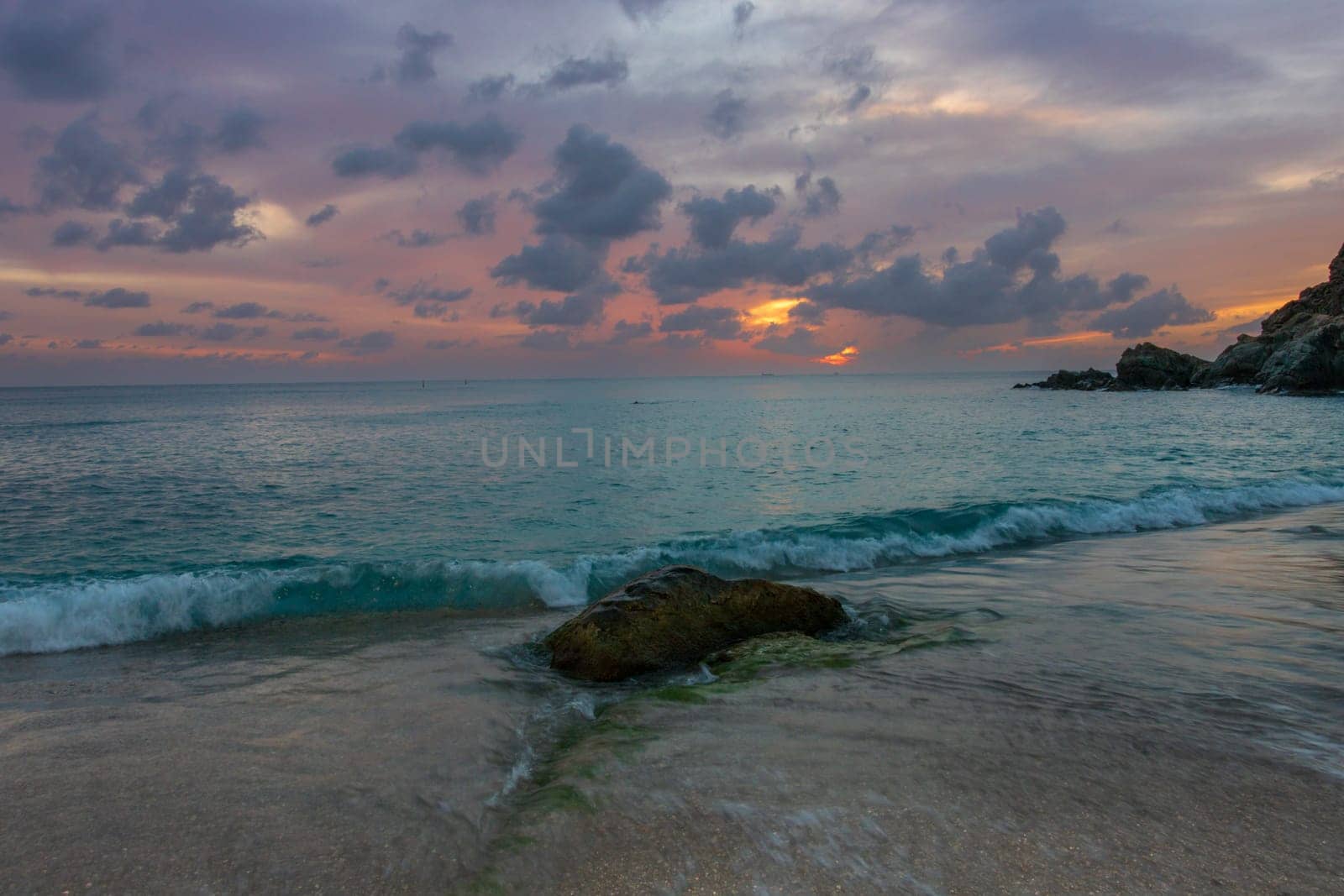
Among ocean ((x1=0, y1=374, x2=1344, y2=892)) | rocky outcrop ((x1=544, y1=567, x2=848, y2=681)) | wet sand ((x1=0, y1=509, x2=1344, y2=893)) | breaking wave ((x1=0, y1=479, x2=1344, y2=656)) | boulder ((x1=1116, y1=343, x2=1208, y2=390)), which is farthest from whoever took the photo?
boulder ((x1=1116, y1=343, x2=1208, y2=390))

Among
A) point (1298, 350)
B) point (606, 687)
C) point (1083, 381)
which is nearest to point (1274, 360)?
point (1298, 350)

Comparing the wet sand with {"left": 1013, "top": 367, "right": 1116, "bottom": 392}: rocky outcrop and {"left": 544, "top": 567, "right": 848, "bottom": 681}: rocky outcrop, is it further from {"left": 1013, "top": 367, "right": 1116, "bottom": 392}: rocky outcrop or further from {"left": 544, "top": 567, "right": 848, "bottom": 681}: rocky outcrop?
{"left": 1013, "top": 367, "right": 1116, "bottom": 392}: rocky outcrop

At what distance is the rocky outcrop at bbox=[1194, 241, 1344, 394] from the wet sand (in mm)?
82313

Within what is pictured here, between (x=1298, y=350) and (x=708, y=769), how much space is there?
91.7 meters

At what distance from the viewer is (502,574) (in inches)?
509

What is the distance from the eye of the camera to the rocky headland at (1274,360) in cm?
6938

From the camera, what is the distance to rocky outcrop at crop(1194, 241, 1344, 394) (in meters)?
69.2

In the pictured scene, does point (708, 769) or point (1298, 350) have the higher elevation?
point (1298, 350)

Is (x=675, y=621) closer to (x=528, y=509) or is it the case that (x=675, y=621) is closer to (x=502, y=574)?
(x=502, y=574)

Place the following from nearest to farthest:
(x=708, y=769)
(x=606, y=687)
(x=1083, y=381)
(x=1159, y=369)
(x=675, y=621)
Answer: (x=708, y=769), (x=606, y=687), (x=675, y=621), (x=1159, y=369), (x=1083, y=381)

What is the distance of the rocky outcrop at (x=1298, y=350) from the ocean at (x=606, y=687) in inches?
2372

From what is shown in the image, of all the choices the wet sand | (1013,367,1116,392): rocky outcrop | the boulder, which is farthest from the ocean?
(1013,367,1116,392): rocky outcrop

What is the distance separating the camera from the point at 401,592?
1222 centimetres

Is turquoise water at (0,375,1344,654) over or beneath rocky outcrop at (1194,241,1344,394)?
beneath
